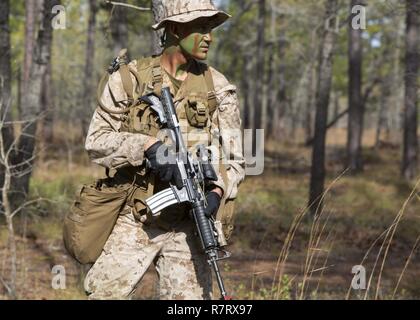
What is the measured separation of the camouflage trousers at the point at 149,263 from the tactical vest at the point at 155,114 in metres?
0.08

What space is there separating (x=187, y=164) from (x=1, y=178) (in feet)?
18.9

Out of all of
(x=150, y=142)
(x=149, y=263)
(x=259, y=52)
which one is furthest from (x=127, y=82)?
(x=259, y=52)

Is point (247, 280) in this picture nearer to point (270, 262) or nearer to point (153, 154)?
point (270, 262)

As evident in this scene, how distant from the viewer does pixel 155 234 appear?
3.30 m

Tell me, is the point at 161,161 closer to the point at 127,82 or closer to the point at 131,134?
the point at 131,134

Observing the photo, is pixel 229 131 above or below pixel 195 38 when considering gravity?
below

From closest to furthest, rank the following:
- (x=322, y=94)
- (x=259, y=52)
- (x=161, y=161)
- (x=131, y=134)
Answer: (x=161, y=161) → (x=131, y=134) → (x=322, y=94) → (x=259, y=52)

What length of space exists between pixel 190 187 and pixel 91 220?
1.62 feet

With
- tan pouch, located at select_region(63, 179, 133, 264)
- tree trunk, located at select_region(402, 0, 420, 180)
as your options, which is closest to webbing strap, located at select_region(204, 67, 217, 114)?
tan pouch, located at select_region(63, 179, 133, 264)

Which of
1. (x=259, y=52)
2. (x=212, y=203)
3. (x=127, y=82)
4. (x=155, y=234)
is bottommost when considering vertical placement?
(x=155, y=234)

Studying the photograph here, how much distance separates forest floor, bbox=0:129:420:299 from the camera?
21.3 feet

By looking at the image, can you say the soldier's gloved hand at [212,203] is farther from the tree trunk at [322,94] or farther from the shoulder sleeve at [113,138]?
the tree trunk at [322,94]

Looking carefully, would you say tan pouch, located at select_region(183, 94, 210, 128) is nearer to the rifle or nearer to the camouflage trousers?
the rifle

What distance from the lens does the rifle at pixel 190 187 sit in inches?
121
